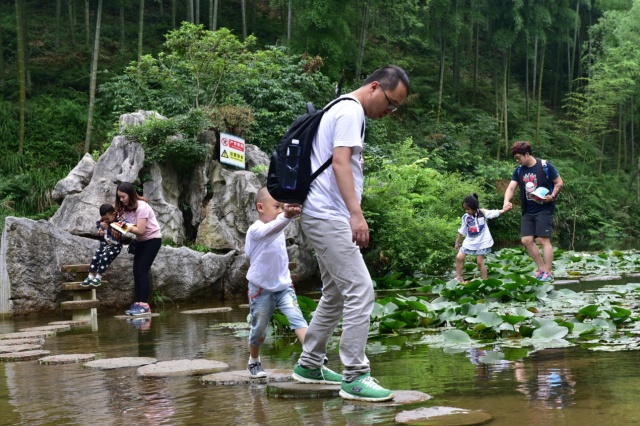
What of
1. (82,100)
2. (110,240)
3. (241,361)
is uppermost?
(82,100)

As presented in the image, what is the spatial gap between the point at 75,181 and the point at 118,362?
6.36 meters

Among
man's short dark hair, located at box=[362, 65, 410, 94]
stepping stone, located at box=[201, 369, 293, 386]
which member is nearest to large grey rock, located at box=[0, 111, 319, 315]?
stepping stone, located at box=[201, 369, 293, 386]

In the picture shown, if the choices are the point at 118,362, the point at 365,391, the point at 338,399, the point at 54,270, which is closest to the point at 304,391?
the point at 338,399

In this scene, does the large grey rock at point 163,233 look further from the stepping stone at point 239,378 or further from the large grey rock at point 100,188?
the stepping stone at point 239,378

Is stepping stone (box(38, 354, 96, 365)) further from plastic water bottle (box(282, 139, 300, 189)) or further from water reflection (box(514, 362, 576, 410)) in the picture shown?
water reflection (box(514, 362, 576, 410))

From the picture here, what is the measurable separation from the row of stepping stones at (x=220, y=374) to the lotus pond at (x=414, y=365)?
0.27 ft

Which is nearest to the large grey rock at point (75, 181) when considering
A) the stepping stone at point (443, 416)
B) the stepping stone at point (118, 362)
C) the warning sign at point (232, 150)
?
the warning sign at point (232, 150)

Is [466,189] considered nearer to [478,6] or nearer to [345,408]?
[345,408]

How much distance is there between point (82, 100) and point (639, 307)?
20.7 m

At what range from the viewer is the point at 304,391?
11.9 ft

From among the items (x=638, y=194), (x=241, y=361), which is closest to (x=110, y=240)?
(x=241, y=361)

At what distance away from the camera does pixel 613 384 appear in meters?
3.43

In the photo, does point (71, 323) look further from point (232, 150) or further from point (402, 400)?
point (402, 400)

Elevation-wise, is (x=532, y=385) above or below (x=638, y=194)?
below
